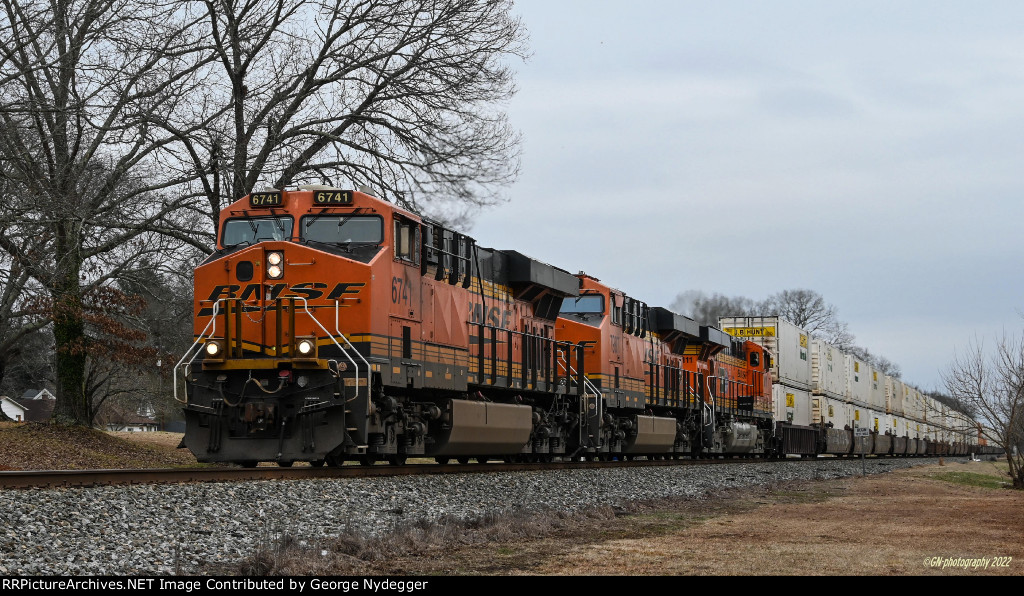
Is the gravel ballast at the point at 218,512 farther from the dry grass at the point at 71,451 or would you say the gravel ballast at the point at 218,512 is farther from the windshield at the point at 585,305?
the dry grass at the point at 71,451

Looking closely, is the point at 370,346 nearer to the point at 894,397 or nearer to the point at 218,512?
the point at 218,512

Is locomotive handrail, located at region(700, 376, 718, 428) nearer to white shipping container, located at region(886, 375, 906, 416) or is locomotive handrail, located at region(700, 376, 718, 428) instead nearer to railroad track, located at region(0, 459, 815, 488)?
railroad track, located at region(0, 459, 815, 488)

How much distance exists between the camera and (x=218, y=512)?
31.4ft

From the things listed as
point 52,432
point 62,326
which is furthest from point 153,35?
point 52,432

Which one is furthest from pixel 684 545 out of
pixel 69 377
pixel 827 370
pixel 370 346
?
pixel 827 370

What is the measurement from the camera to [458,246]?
17.5 m

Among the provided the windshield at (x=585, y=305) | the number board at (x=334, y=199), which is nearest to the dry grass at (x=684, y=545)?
the number board at (x=334, y=199)

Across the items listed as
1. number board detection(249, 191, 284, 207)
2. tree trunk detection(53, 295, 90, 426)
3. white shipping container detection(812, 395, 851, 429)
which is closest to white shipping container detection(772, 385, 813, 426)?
white shipping container detection(812, 395, 851, 429)

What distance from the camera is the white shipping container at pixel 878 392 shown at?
49.2 metres

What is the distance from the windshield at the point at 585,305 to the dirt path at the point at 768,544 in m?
8.47

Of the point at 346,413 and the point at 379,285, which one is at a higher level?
the point at 379,285

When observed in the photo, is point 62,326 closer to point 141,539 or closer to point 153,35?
point 153,35

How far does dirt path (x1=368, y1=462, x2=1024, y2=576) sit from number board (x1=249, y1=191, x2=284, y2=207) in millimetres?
6601
